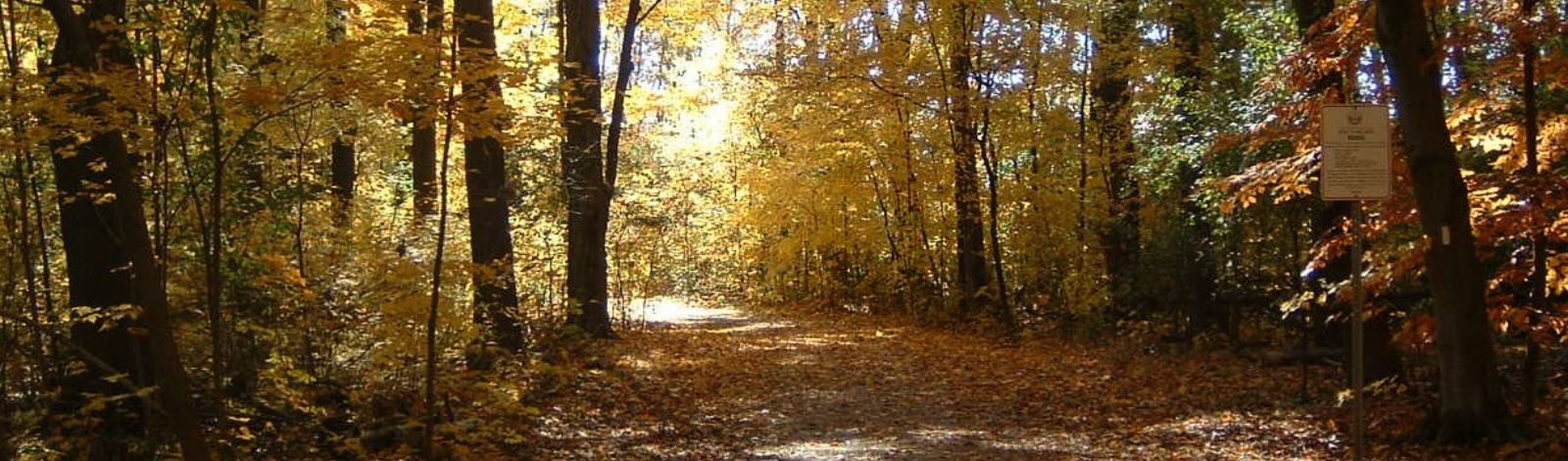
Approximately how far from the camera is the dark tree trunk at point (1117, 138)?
15.1 m

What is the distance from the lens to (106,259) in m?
7.79

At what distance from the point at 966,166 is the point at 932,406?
750 cm

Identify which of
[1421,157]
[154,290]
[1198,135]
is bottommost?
[154,290]

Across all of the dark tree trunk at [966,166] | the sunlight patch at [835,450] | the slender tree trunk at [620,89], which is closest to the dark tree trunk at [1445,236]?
the sunlight patch at [835,450]

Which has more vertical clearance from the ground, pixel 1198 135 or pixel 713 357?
pixel 1198 135

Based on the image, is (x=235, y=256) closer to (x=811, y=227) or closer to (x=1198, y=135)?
(x=1198, y=135)

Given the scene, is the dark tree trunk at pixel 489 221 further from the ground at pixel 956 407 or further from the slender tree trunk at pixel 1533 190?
the slender tree trunk at pixel 1533 190

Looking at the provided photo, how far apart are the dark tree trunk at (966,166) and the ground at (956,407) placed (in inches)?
108

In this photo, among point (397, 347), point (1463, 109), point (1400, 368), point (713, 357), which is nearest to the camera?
point (1463, 109)

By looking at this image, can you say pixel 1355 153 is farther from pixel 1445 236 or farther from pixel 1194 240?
pixel 1194 240

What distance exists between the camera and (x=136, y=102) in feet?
19.2

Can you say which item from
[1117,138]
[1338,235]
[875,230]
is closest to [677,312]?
[875,230]

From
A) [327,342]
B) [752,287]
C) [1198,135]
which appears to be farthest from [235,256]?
[752,287]

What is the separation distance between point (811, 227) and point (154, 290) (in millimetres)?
18626
